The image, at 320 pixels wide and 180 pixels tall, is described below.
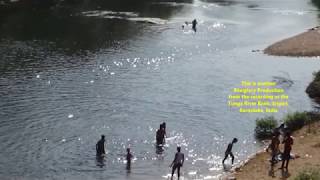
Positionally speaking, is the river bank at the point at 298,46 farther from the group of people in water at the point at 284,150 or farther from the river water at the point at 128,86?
the group of people in water at the point at 284,150

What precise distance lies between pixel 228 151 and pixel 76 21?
67507mm

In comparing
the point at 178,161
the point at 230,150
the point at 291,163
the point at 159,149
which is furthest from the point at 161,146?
the point at 291,163

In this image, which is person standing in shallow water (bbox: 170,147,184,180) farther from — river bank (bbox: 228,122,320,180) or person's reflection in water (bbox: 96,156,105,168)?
person's reflection in water (bbox: 96,156,105,168)

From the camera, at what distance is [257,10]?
120375 millimetres

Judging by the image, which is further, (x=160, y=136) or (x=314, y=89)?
(x=314, y=89)

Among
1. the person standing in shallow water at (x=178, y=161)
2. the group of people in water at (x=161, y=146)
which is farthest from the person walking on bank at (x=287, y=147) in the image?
the person standing in shallow water at (x=178, y=161)

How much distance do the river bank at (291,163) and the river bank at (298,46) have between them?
3560 centimetres

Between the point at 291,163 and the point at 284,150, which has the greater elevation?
the point at 284,150

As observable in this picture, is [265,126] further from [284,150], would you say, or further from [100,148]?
[100,148]

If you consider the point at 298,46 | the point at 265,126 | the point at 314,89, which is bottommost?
the point at 265,126

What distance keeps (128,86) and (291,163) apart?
85.6 ft

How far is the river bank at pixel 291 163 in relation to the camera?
33.9 meters

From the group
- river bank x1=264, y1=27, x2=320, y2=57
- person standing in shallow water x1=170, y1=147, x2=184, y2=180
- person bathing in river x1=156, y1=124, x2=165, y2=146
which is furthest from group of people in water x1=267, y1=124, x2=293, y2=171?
river bank x1=264, y1=27, x2=320, y2=57

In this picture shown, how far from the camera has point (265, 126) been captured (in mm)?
44406
